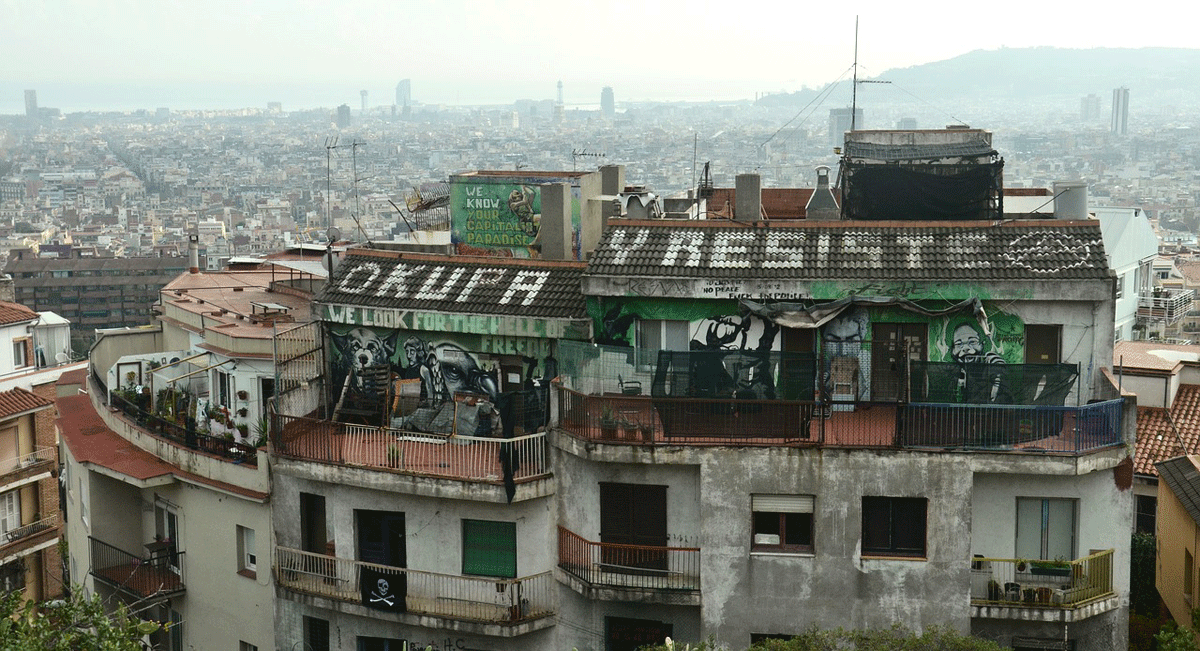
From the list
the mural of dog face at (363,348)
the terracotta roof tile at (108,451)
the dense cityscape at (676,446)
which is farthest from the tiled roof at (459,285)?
the terracotta roof tile at (108,451)

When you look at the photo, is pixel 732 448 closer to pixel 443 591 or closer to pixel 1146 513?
pixel 443 591

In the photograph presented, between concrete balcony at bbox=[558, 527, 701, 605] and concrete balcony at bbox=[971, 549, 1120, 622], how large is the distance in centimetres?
392

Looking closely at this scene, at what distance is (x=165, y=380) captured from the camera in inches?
1048

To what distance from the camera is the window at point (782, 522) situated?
19.2 meters

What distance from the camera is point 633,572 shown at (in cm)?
2005

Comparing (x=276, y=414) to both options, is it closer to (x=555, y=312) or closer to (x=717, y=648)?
(x=555, y=312)

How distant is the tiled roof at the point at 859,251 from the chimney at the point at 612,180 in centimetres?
881

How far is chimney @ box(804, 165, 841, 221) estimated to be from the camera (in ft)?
82.6

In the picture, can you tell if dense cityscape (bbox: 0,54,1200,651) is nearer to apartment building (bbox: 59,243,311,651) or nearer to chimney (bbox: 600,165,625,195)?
apartment building (bbox: 59,243,311,651)

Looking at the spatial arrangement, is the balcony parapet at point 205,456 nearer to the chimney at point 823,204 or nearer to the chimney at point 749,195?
the chimney at point 749,195

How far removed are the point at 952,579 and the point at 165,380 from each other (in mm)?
15329

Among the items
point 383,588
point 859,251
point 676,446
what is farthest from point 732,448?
point 383,588

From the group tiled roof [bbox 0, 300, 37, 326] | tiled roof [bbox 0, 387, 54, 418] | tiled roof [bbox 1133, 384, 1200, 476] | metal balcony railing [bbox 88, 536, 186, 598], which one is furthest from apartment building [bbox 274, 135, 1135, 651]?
tiled roof [bbox 0, 300, 37, 326]

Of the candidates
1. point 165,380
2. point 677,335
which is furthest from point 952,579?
point 165,380
